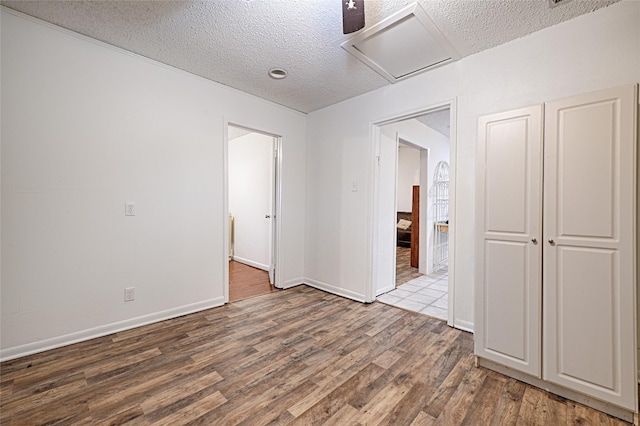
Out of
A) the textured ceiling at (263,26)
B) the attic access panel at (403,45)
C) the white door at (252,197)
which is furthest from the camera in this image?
the white door at (252,197)

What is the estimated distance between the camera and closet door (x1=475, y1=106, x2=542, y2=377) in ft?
5.60

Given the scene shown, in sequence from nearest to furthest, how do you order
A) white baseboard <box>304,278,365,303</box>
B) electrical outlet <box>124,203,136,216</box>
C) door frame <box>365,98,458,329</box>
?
electrical outlet <box>124,203,136,216</box>, door frame <box>365,98,458,329</box>, white baseboard <box>304,278,365,303</box>

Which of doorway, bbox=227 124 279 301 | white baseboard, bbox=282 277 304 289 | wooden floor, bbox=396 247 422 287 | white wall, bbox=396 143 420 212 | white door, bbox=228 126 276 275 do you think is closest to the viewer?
white baseboard, bbox=282 277 304 289

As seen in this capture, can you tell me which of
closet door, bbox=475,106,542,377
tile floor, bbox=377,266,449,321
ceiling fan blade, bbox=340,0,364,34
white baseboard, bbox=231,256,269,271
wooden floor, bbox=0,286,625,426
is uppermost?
ceiling fan blade, bbox=340,0,364,34

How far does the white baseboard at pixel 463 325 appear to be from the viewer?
→ 2457 millimetres

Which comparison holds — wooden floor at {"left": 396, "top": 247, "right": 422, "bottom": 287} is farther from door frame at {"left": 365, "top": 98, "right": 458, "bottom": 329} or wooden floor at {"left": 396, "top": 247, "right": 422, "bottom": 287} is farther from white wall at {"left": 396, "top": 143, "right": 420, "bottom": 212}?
white wall at {"left": 396, "top": 143, "right": 420, "bottom": 212}

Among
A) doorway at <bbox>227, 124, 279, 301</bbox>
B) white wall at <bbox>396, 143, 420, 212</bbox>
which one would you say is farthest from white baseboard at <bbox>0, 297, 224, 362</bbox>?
white wall at <bbox>396, 143, 420, 212</bbox>

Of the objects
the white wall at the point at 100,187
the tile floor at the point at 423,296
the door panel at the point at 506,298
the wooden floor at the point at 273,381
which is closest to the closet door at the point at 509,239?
the door panel at the point at 506,298

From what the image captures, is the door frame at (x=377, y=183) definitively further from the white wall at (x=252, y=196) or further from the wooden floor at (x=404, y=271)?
the white wall at (x=252, y=196)

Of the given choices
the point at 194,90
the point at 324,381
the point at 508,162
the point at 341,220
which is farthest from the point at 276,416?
the point at 194,90

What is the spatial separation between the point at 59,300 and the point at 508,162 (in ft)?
11.4

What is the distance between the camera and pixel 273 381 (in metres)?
1.75

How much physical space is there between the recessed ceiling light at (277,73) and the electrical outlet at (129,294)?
97.3 inches

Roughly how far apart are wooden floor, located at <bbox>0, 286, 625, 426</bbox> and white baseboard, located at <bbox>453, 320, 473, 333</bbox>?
9cm
